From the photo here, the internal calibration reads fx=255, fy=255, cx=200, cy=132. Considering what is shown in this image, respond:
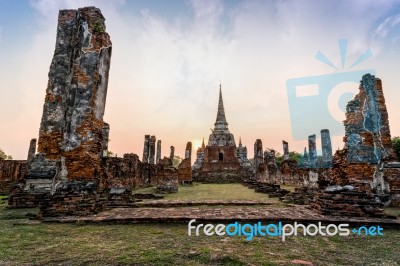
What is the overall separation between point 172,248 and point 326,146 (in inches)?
854

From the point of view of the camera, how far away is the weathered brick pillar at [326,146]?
21.6 metres

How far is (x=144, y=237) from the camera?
11.8 ft

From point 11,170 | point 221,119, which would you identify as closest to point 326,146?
point 221,119

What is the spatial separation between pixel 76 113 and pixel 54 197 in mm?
1969

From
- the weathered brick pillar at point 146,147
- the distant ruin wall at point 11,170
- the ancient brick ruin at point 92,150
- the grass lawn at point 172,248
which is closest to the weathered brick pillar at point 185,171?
the weathered brick pillar at point 146,147

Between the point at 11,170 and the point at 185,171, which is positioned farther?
the point at 185,171

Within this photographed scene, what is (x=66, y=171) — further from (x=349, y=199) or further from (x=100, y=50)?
(x=349, y=199)

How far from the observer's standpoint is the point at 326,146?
71.2ft

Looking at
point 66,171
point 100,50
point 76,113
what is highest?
point 100,50

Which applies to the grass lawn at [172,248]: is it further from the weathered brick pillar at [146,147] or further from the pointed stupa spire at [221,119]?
the pointed stupa spire at [221,119]

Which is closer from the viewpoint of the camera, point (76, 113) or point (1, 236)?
point (1, 236)

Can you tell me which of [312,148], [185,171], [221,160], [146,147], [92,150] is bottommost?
[185,171]

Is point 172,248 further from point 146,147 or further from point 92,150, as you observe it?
point 146,147

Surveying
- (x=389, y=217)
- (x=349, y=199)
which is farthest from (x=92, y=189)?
(x=389, y=217)
